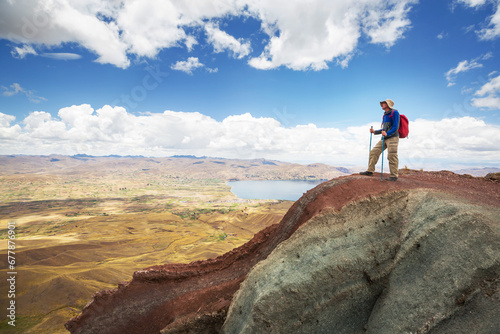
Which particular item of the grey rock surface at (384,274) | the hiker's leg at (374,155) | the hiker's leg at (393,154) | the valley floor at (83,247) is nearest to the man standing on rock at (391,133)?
the hiker's leg at (393,154)

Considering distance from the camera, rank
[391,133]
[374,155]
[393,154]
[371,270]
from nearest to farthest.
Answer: [371,270], [391,133], [393,154], [374,155]

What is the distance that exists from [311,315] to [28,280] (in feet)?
172

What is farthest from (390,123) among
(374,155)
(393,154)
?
(374,155)

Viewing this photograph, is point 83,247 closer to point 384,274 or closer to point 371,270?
point 371,270

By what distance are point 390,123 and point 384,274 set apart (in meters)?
7.12

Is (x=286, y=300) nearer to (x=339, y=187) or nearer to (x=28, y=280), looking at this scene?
(x=339, y=187)

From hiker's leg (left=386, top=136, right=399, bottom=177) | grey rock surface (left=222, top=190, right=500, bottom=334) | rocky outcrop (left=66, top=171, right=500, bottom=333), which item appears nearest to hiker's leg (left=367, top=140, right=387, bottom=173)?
hiker's leg (left=386, top=136, right=399, bottom=177)

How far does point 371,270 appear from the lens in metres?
9.18

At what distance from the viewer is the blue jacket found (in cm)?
1158

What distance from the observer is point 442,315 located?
755 cm

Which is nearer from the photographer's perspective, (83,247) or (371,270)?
(371,270)

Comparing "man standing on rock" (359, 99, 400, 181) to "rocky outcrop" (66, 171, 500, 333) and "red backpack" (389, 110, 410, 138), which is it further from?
"rocky outcrop" (66, 171, 500, 333)

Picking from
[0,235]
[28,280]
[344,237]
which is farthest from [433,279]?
[0,235]

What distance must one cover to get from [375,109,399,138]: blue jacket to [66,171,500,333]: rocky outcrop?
2.39m
